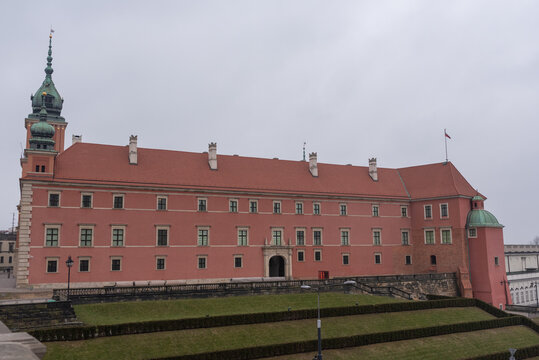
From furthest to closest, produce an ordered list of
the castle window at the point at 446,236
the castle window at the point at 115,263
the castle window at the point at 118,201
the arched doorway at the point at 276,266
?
the castle window at the point at 446,236, the arched doorway at the point at 276,266, the castle window at the point at 118,201, the castle window at the point at 115,263

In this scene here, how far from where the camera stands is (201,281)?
50.0m

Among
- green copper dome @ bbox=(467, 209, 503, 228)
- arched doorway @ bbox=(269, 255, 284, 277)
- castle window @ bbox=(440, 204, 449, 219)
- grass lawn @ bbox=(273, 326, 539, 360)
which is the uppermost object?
castle window @ bbox=(440, 204, 449, 219)

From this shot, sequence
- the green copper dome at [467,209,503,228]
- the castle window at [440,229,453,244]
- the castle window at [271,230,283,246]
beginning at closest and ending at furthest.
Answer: the castle window at [271,230,283,246]
the green copper dome at [467,209,503,228]
the castle window at [440,229,453,244]

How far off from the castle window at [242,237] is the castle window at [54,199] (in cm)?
1890

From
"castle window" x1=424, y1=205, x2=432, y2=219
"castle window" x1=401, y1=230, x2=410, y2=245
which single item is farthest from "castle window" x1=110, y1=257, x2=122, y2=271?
"castle window" x1=424, y1=205, x2=432, y2=219

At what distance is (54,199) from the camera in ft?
149

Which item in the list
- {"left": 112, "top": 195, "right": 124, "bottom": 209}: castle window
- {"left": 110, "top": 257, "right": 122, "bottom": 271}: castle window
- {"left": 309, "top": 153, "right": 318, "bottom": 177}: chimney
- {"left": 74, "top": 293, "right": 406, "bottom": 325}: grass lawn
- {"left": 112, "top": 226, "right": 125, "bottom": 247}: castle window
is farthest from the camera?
{"left": 309, "top": 153, "right": 318, "bottom": 177}: chimney

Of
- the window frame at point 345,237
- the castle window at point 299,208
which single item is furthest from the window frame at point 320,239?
the window frame at point 345,237

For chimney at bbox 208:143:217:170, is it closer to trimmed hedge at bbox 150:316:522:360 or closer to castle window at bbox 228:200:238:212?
castle window at bbox 228:200:238:212

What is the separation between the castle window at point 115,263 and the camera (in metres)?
46.7

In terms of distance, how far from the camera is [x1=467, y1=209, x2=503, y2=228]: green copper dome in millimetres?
59062

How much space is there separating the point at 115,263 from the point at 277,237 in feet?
59.9

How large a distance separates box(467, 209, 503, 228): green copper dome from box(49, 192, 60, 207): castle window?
47.6 meters

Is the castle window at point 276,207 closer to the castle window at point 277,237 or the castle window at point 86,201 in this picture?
the castle window at point 277,237
